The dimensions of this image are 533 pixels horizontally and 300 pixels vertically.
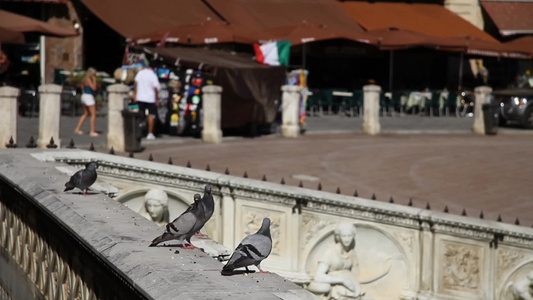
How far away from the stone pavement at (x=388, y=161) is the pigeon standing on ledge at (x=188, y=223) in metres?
8.90

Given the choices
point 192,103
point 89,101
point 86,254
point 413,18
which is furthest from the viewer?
point 413,18

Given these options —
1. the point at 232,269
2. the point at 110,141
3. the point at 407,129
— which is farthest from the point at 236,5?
the point at 232,269

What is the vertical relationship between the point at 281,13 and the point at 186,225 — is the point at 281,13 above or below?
above

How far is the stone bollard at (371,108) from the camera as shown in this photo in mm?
25953

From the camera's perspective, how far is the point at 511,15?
40.8 metres

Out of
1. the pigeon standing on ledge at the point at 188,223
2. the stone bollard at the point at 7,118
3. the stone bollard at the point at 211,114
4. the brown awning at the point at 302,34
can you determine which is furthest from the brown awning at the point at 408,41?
the pigeon standing on ledge at the point at 188,223

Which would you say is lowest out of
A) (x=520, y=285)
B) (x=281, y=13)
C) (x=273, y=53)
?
(x=520, y=285)

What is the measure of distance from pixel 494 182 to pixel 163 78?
7.66 meters

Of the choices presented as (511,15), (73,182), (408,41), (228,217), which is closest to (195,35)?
(408,41)

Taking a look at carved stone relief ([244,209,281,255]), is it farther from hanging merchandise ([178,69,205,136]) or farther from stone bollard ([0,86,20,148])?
hanging merchandise ([178,69,205,136])

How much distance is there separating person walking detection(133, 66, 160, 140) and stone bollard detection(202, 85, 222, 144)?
38.7 inches

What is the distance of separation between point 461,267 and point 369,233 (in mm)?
1185

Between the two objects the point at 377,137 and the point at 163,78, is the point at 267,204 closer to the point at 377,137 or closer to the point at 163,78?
the point at 163,78

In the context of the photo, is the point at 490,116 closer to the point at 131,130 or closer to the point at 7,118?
the point at 131,130
